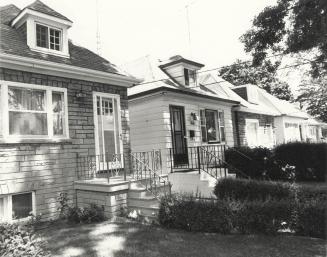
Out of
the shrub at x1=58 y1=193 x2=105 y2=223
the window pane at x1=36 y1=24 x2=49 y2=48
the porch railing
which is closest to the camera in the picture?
the shrub at x1=58 y1=193 x2=105 y2=223

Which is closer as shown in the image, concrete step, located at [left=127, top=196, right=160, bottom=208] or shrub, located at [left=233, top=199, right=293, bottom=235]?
shrub, located at [left=233, top=199, right=293, bottom=235]

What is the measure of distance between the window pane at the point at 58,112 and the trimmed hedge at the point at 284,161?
7.41 metres

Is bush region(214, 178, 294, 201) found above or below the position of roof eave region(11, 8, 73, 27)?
below

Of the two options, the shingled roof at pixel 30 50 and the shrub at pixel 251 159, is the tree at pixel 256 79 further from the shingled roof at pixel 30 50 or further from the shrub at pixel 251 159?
the shingled roof at pixel 30 50

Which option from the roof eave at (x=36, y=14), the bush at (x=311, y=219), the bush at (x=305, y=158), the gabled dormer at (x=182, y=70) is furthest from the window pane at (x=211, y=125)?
the bush at (x=311, y=219)

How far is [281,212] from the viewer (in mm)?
5730

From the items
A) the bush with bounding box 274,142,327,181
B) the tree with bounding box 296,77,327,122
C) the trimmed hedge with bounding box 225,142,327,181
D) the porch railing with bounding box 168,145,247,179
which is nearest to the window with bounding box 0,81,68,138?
the porch railing with bounding box 168,145,247,179

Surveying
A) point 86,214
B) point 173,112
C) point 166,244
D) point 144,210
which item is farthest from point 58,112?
point 173,112

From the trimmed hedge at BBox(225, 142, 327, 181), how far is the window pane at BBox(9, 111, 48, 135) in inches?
312

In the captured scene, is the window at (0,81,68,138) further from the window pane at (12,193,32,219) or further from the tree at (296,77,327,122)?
the tree at (296,77,327,122)

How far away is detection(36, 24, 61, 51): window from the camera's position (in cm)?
884

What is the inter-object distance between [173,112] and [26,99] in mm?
6109

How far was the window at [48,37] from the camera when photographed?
884 cm

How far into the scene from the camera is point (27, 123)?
312 inches
